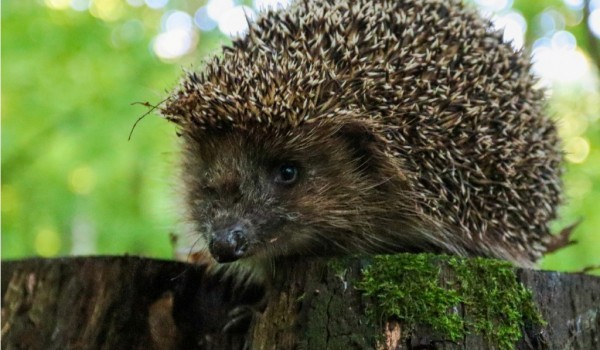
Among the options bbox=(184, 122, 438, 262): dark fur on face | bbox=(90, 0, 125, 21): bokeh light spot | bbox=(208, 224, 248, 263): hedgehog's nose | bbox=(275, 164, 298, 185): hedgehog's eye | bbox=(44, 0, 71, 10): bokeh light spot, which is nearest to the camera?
bbox=(208, 224, 248, 263): hedgehog's nose

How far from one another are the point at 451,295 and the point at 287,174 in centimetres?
157

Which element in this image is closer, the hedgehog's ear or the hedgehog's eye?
the hedgehog's ear

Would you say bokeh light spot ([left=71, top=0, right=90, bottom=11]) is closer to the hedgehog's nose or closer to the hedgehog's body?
the hedgehog's body

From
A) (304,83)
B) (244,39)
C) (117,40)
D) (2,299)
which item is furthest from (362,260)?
(117,40)

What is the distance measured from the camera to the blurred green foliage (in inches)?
Result: 426

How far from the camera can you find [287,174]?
4.97 meters

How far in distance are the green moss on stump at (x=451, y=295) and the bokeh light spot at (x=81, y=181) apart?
9701 mm

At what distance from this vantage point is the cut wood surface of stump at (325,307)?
379cm

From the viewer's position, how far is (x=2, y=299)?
17.2ft

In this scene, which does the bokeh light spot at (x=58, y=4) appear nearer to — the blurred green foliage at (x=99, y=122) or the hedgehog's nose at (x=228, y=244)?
the blurred green foliage at (x=99, y=122)

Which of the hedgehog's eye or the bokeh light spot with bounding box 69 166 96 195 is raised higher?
the bokeh light spot with bounding box 69 166 96 195

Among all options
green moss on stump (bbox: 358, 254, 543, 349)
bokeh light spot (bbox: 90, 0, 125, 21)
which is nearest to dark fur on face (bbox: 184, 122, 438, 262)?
green moss on stump (bbox: 358, 254, 543, 349)

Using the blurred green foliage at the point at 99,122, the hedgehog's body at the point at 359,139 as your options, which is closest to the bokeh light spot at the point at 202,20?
the blurred green foliage at the point at 99,122

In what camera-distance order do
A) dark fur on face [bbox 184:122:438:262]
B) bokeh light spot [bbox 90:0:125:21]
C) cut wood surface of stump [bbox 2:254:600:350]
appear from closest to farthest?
cut wood surface of stump [bbox 2:254:600:350] → dark fur on face [bbox 184:122:438:262] → bokeh light spot [bbox 90:0:125:21]
